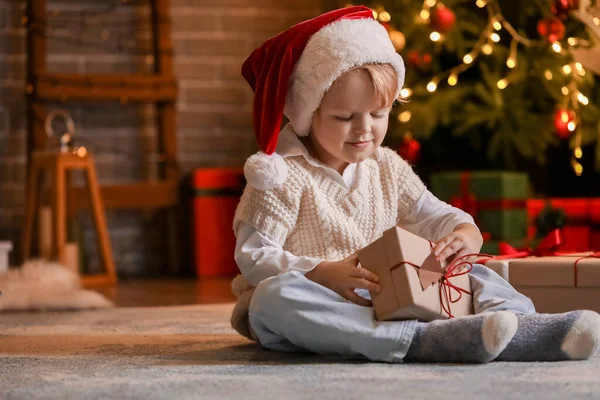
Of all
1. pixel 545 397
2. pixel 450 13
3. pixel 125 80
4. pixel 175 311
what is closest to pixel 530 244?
pixel 450 13

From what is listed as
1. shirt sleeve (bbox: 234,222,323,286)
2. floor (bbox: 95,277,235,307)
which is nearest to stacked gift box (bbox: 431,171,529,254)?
floor (bbox: 95,277,235,307)

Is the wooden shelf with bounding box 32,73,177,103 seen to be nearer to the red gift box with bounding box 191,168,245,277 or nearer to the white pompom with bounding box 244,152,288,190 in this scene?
the red gift box with bounding box 191,168,245,277

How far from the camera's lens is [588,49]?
255cm

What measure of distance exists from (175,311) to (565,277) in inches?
35.1

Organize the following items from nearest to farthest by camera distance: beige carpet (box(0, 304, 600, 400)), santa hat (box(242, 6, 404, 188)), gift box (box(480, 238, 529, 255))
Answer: beige carpet (box(0, 304, 600, 400))
santa hat (box(242, 6, 404, 188))
gift box (box(480, 238, 529, 255))

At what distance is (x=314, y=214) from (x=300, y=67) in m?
0.22

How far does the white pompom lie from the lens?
1.39 metres

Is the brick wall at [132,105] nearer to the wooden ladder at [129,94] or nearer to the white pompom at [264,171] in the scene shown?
the wooden ladder at [129,94]

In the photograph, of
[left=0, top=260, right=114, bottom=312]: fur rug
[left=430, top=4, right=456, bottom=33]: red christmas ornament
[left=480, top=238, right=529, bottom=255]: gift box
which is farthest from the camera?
[left=430, top=4, right=456, bottom=33]: red christmas ornament

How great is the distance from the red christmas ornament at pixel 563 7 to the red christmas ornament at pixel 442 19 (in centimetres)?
30

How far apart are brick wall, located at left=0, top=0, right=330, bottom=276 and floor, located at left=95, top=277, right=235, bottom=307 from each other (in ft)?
1.29

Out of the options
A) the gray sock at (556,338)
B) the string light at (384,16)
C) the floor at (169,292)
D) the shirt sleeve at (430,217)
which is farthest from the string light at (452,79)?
the gray sock at (556,338)

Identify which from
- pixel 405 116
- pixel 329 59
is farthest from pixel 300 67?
pixel 405 116

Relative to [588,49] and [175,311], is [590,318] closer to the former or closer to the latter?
[175,311]
